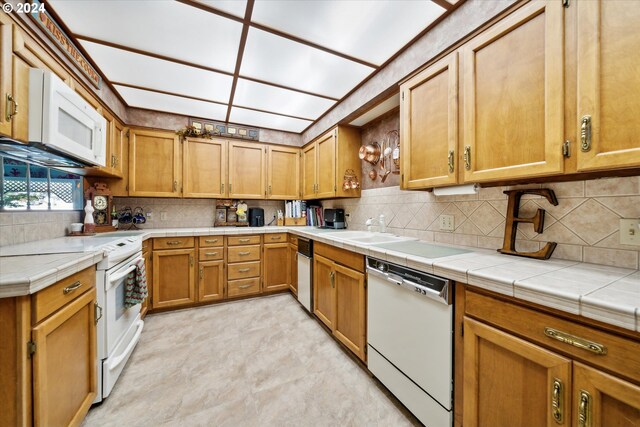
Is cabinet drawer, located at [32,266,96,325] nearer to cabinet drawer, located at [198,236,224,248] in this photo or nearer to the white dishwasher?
cabinet drawer, located at [198,236,224,248]

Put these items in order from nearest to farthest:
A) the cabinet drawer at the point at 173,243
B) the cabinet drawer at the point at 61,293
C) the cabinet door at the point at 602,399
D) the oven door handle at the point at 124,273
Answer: the cabinet door at the point at 602,399
the cabinet drawer at the point at 61,293
the oven door handle at the point at 124,273
the cabinet drawer at the point at 173,243

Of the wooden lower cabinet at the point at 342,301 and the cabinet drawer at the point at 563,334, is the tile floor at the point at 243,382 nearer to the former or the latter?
the wooden lower cabinet at the point at 342,301

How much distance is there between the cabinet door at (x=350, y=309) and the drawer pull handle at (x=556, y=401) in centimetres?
98

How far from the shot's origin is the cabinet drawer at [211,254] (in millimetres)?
2758

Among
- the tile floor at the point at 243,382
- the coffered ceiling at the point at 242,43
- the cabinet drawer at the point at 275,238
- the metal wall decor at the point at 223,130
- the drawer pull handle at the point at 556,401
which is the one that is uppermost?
the coffered ceiling at the point at 242,43

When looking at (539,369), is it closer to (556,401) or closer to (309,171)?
(556,401)

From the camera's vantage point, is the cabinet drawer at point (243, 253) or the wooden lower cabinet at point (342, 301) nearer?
the wooden lower cabinet at point (342, 301)

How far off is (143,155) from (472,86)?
130 inches

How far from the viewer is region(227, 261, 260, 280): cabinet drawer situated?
288 centimetres

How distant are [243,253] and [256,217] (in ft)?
2.10

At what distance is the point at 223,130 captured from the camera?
3.18 metres

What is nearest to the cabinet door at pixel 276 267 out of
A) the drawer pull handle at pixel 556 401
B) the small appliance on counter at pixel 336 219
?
the small appliance on counter at pixel 336 219

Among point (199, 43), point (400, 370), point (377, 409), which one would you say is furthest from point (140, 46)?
point (377, 409)

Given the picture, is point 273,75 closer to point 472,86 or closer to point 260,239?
point 472,86
